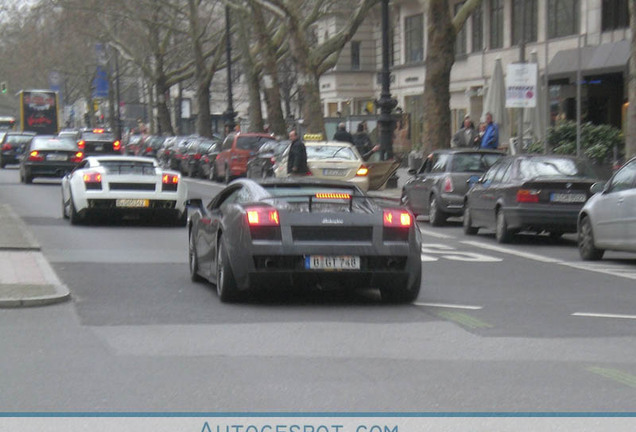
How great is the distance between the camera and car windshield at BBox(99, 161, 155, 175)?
Answer: 22.7 meters

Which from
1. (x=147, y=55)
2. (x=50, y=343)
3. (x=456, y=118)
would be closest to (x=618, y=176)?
(x=50, y=343)

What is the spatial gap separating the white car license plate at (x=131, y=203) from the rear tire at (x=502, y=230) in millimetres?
6142

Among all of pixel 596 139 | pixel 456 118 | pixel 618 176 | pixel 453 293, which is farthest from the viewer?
pixel 456 118

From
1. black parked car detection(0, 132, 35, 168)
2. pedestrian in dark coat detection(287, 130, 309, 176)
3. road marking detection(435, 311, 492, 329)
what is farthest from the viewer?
black parked car detection(0, 132, 35, 168)

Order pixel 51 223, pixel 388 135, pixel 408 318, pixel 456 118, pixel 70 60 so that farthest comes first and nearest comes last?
pixel 70 60
pixel 456 118
pixel 388 135
pixel 51 223
pixel 408 318

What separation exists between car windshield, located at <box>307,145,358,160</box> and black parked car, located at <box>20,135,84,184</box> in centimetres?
947

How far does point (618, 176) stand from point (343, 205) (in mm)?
6254

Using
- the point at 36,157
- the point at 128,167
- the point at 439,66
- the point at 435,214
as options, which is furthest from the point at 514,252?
the point at 36,157

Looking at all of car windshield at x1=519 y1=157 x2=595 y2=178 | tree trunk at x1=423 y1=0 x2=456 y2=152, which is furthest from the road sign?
car windshield at x1=519 y1=157 x2=595 y2=178

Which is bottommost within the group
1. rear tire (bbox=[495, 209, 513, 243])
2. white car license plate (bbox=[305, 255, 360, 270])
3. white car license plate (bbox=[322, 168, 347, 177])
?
rear tire (bbox=[495, 209, 513, 243])

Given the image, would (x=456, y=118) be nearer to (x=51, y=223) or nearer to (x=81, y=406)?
(x=51, y=223)

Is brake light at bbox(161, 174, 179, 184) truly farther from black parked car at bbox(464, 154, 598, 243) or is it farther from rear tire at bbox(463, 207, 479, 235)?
black parked car at bbox(464, 154, 598, 243)

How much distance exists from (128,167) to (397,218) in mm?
11587

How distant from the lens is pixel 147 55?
8594 cm
